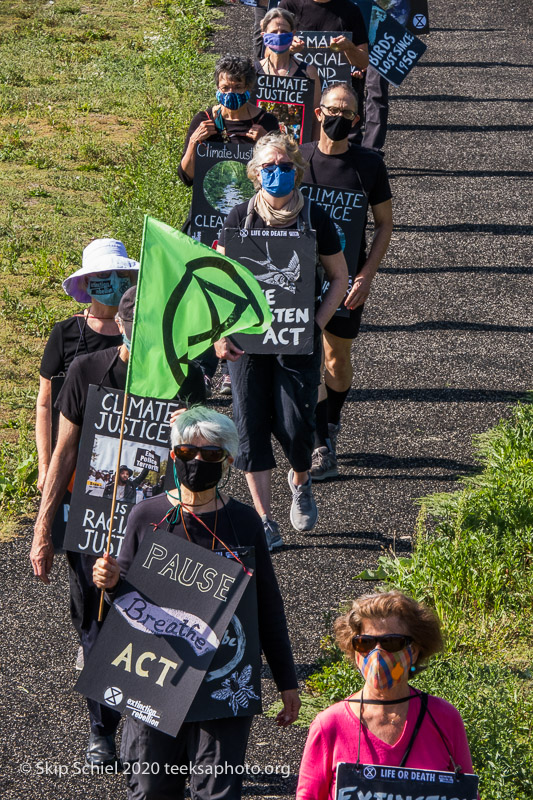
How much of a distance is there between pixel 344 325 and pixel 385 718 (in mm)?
4184

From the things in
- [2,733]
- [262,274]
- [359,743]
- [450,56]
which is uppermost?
[450,56]

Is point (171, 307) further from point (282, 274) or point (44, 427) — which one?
point (282, 274)

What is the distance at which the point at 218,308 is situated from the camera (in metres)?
4.57

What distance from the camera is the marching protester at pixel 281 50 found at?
31.5 ft

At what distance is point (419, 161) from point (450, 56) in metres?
5.26

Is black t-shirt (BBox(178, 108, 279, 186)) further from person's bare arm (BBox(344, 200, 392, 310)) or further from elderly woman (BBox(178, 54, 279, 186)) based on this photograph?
person's bare arm (BBox(344, 200, 392, 310))

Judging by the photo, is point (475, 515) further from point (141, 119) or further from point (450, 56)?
point (450, 56)

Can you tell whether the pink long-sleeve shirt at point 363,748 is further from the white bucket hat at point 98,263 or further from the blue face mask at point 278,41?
the blue face mask at point 278,41

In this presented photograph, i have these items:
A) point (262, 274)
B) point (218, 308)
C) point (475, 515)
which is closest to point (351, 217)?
point (262, 274)

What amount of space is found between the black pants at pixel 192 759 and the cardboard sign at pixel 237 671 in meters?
0.06

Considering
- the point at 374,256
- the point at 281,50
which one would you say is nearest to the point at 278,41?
the point at 281,50

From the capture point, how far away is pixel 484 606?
20.0 feet

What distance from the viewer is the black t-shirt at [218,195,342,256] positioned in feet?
20.7

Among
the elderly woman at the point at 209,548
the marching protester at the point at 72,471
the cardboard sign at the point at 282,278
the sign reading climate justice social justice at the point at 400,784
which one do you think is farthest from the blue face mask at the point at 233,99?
the sign reading climate justice social justice at the point at 400,784
